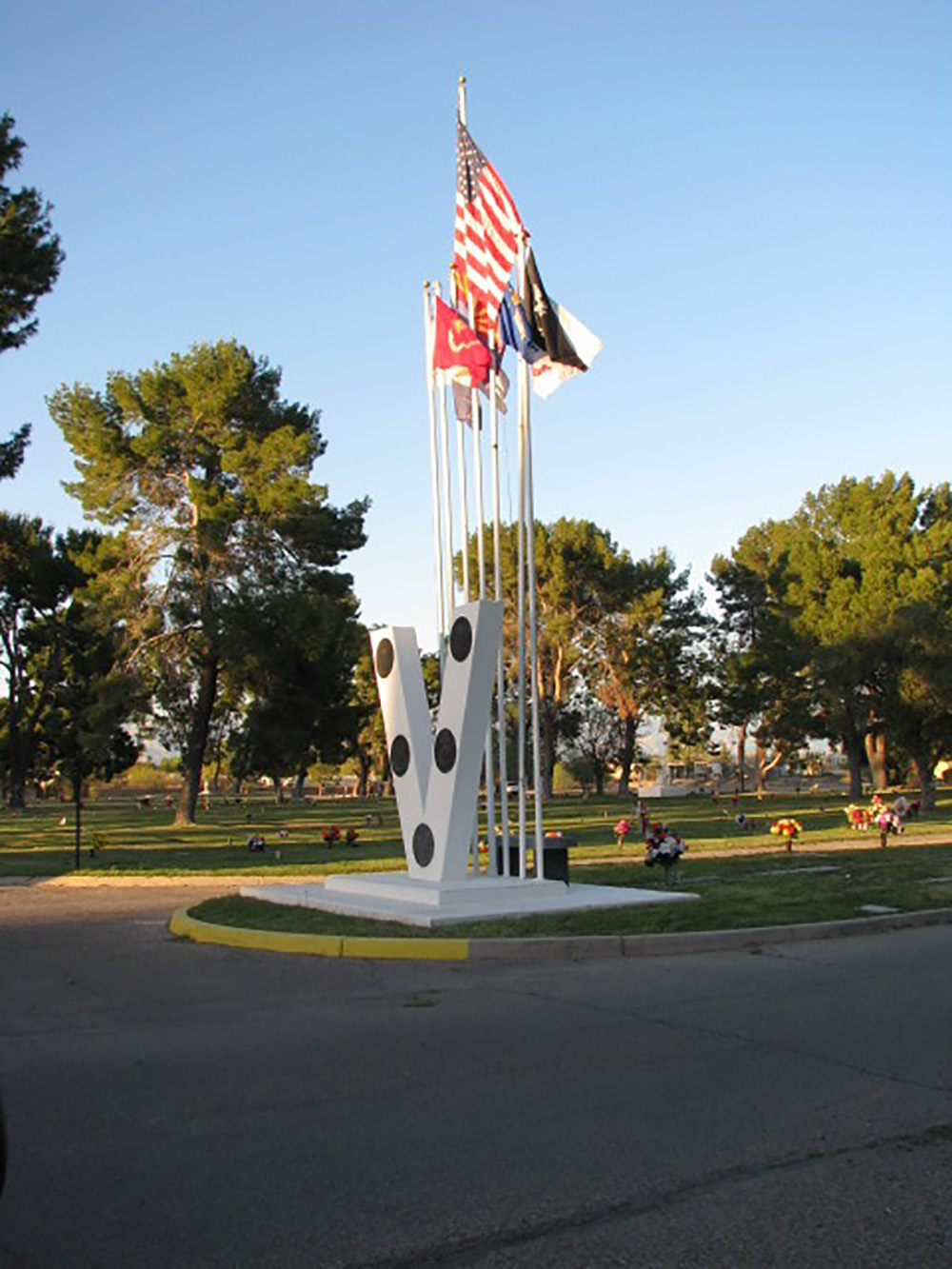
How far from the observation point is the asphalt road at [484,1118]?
4.06m

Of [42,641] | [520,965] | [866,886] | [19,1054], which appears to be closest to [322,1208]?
[19,1054]

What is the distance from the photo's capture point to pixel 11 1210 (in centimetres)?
432

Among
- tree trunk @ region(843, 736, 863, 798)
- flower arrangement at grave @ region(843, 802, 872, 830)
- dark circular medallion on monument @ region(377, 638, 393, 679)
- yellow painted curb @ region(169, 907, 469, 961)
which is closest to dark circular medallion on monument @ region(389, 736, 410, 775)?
dark circular medallion on monument @ region(377, 638, 393, 679)

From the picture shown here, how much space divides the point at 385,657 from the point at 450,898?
3466 millimetres

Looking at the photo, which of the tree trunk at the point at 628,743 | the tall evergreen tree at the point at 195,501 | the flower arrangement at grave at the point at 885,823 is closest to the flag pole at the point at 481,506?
the flower arrangement at grave at the point at 885,823

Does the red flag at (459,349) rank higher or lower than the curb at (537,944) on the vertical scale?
higher

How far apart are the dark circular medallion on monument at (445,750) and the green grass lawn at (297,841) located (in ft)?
Result: 16.8

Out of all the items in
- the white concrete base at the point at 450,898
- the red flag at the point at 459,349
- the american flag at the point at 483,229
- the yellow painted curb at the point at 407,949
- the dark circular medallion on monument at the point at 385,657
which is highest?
the american flag at the point at 483,229

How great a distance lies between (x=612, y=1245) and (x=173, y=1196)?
1701 millimetres

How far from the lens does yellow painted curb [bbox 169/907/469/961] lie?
34.2 ft

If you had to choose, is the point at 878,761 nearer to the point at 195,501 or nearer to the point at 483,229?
the point at 195,501

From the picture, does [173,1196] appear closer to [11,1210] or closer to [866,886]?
[11,1210]

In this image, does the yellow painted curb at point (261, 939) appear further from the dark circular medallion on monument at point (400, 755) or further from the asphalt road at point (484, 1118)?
the dark circular medallion on monument at point (400, 755)

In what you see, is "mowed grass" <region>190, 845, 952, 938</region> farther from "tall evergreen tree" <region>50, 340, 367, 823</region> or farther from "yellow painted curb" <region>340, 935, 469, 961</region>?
"tall evergreen tree" <region>50, 340, 367, 823</region>
